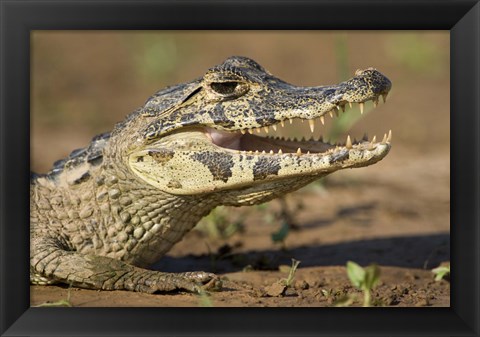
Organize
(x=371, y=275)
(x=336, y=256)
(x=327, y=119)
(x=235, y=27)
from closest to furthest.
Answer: (x=235, y=27) → (x=371, y=275) → (x=336, y=256) → (x=327, y=119)

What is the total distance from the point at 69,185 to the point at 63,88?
8198 mm

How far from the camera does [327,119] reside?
1098cm

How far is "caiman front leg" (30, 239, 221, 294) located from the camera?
14.5 ft

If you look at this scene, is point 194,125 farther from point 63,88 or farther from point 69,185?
point 63,88

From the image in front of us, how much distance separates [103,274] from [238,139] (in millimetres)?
1125

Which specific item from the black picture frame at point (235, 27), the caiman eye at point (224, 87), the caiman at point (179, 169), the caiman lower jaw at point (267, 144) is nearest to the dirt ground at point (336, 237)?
the caiman at point (179, 169)

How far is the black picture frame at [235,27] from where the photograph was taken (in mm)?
3381

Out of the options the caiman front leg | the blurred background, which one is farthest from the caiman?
the blurred background

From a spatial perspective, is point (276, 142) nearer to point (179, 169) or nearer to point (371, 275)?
point (179, 169)

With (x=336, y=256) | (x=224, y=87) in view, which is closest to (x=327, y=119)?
(x=336, y=256)

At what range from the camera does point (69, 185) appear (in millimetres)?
4934

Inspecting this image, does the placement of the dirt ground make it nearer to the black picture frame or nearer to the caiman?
the caiman
